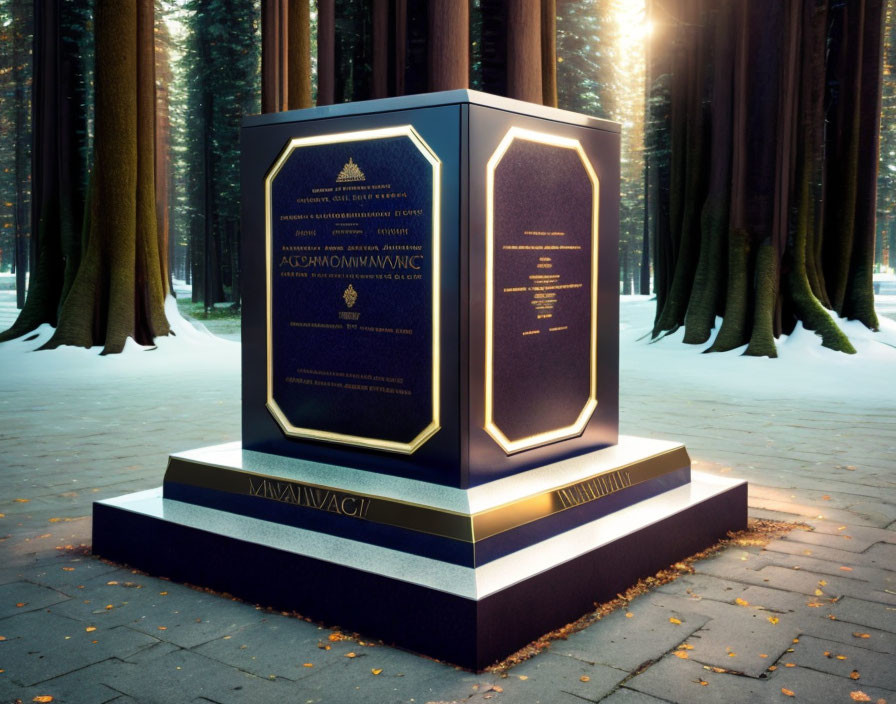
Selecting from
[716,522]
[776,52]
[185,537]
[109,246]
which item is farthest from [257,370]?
[776,52]

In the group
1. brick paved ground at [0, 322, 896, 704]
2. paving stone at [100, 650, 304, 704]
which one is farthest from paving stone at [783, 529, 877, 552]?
paving stone at [100, 650, 304, 704]

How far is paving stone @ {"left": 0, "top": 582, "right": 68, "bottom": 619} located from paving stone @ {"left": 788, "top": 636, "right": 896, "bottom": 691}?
3.42m

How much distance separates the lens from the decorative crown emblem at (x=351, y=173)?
4.93 metres

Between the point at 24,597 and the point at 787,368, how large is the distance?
40.3ft

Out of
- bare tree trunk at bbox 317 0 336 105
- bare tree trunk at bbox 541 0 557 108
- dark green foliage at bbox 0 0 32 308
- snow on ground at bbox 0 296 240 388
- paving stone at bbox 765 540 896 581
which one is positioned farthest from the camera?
dark green foliage at bbox 0 0 32 308

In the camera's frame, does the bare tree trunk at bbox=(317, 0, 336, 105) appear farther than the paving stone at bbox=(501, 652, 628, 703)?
Yes

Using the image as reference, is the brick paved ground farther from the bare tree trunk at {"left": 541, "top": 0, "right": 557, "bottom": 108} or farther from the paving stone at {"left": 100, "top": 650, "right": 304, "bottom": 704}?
the bare tree trunk at {"left": 541, "top": 0, "right": 557, "bottom": 108}

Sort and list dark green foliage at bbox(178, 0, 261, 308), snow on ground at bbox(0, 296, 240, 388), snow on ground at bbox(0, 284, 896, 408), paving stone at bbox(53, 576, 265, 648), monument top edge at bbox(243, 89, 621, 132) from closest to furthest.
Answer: paving stone at bbox(53, 576, 265, 648) < monument top edge at bbox(243, 89, 621, 132) < snow on ground at bbox(0, 284, 896, 408) < snow on ground at bbox(0, 296, 240, 388) < dark green foliage at bbox(178, 0, 261, 308)

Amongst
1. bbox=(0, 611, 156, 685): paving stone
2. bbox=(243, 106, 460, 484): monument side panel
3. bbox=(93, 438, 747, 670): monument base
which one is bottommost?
bbox=(0, 611, 156, 685): paving stone

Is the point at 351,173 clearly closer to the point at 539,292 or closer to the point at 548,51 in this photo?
the point at 539,292

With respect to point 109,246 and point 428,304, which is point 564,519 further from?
point 109,246

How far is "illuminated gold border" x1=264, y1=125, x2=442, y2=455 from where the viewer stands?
182 inches

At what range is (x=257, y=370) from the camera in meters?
5.51

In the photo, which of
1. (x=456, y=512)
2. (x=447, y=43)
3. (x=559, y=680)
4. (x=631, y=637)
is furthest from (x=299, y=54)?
(x=559, y=680)
